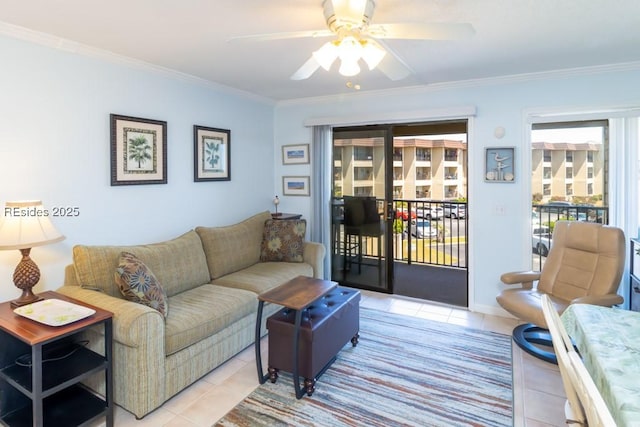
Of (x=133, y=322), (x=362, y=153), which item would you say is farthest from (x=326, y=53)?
(x=362, y=153)

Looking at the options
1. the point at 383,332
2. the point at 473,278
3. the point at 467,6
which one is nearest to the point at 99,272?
the point at 383,332

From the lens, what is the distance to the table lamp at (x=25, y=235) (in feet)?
6.97

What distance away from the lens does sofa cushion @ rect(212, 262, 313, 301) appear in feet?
10.5

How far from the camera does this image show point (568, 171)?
3924mm

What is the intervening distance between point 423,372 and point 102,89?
3.24m

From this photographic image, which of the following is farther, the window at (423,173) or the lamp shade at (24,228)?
the window at (423,173)

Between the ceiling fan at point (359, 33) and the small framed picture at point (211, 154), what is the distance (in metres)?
2.07

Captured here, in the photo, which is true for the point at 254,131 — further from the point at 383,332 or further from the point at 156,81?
the point at 383,332

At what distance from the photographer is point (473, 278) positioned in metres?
3.84

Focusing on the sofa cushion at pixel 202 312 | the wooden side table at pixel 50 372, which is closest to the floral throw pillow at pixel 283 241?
the sofa cushion at pixel 202 312

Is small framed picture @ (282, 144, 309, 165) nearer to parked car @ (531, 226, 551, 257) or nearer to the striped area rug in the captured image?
the striped area rug

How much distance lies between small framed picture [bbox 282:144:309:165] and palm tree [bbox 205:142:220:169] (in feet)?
3.50

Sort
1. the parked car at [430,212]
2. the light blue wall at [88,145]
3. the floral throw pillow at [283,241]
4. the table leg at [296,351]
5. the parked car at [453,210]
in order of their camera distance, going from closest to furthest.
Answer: the table leg at [296,351]
the light blue wall at [88,145]
the floral throw pillow at [283,241]
the parked car at [453,210]
the parked car at [430,212]

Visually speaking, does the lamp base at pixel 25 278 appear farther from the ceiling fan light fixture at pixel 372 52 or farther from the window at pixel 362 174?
the window at pixel 362 174
